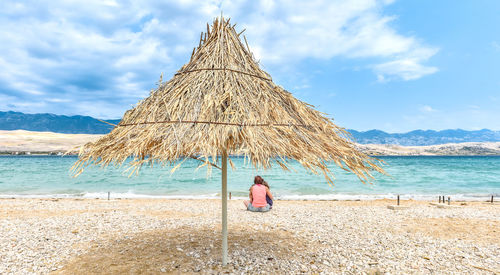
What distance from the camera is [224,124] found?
10.0ft

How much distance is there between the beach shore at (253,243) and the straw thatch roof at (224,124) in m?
1.59

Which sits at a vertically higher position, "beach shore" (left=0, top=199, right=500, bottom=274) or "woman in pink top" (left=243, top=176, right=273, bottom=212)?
"woman in pink top" (left=243, top=176, right=273, bottom=212)

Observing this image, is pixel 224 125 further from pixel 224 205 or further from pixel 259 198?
pixel 259 198

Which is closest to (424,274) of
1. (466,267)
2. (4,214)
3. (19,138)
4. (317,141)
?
(466,267)

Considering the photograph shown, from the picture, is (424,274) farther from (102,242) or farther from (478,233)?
(102,242)

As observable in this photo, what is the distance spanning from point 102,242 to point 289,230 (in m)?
3.68

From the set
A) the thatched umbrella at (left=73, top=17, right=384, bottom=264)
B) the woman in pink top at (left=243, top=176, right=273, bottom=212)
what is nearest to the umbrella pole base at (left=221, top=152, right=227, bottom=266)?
the thatched umbrella at (left=73, top=17, right=384, bottom=264)

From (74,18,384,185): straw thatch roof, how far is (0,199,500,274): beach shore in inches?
62.5

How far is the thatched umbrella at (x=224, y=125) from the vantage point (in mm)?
3010

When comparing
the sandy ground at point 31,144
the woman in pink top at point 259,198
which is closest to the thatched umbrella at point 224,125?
the woman in pink top at point 259,198

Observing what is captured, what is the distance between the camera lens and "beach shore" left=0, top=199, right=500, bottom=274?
406cm

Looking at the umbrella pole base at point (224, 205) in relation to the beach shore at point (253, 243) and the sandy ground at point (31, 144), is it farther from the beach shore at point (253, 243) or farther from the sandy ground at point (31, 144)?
the sandy ground at point (31, 144)

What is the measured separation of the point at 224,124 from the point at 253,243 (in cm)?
288

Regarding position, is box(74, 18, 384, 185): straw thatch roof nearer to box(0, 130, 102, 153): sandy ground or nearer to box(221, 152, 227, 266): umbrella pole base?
box(221, 152, 227, 266): umbrella pole base
